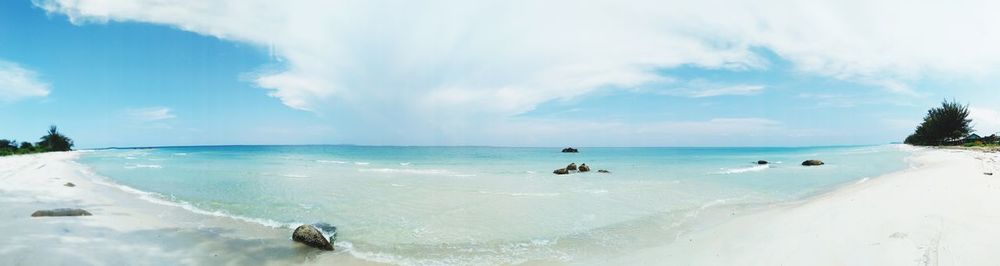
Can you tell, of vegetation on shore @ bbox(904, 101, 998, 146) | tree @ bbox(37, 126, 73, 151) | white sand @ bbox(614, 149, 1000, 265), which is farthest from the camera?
tree @ bbox(37, 126, 73, 151)

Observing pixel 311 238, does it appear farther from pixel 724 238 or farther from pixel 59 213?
pixel 724 238

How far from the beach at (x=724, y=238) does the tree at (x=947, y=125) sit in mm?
76639

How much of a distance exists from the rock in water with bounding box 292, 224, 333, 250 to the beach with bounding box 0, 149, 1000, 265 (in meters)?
0.25

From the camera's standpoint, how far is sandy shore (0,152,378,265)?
909 cm

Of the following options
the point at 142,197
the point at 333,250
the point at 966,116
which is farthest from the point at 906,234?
the point at 966,116

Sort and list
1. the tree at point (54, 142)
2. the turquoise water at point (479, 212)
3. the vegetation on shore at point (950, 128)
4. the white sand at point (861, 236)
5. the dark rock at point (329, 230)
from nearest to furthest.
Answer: the white sand at point (861, 236) → the turquoise water at point (479, 212) → the dark rock at point (329, 230) → the vegetation on shore at point (950, 128) → the tree at point (54, 142)

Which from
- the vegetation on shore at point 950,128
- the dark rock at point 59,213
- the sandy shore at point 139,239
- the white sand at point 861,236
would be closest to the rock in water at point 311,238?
the sandy shore at point 139,239

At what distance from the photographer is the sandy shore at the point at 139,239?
29.8 ft

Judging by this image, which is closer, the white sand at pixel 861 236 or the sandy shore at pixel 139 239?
the white sand at pixel 861 236

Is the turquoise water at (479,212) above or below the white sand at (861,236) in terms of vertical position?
below

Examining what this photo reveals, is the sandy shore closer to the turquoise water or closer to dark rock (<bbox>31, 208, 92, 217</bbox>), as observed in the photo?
dark rock (<bbox>31, 208, 92, 217</bbox>)

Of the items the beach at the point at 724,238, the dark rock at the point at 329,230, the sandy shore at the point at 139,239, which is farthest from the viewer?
the dark rock at the point at 329,230

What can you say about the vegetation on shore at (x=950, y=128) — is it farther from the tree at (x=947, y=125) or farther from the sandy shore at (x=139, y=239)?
the sandy shore at (x=139, y=239)

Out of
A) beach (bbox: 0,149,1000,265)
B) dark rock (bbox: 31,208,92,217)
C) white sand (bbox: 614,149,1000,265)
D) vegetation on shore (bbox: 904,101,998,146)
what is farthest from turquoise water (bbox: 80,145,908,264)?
vegetation on shore (bbox: 904,101,998,146)
